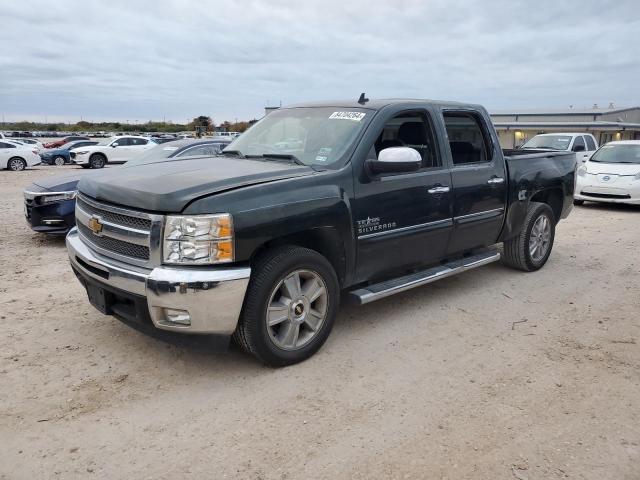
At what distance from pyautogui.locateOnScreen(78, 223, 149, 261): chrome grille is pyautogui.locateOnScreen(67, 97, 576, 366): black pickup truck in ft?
0.04

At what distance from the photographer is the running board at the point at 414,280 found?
4266mm

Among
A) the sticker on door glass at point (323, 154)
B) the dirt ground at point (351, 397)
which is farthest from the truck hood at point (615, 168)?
the sticker on door glass at point (323, 154)

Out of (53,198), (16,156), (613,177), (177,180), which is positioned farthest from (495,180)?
(16,156)

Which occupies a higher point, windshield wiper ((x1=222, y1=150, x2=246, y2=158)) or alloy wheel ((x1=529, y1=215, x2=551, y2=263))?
windshield wiper ((x1=222, y1=150, x2=246, y2=158))

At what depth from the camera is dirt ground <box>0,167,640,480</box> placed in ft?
9.19

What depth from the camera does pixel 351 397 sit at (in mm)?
3451

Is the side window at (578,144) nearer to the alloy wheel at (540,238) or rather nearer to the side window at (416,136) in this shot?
the alloy wheel at (540,238)

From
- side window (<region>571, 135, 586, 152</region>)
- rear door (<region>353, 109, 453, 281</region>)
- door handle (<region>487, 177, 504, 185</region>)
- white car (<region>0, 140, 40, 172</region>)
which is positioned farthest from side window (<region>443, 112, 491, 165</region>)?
white car (<region>0, 140, 40, 172</region>)

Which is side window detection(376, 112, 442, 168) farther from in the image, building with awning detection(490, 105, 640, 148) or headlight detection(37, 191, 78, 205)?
building with awning detection(490, 105, 640, 148)

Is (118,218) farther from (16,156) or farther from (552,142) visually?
(16,156)

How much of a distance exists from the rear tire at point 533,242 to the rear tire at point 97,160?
23.3m

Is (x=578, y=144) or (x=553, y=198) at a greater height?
(x=578, y=144)

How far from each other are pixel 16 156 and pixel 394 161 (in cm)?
2441

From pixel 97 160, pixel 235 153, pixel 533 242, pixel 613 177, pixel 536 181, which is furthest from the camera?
pixel 97 160
